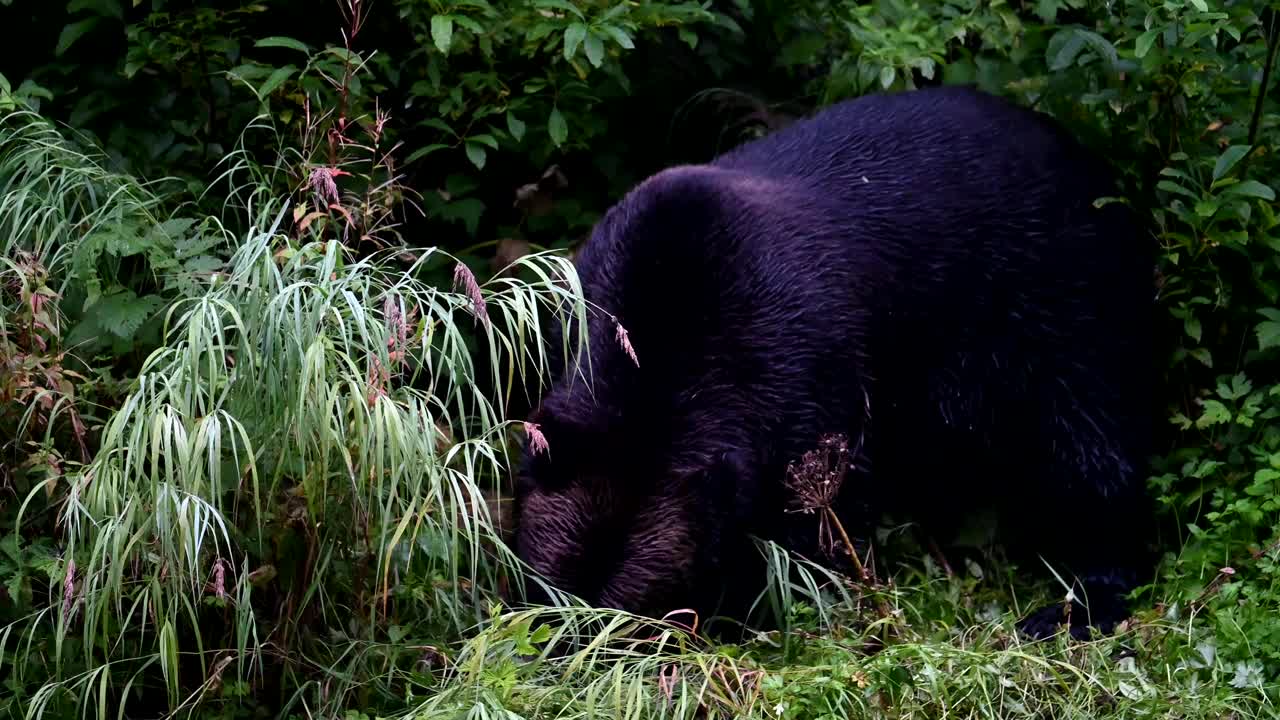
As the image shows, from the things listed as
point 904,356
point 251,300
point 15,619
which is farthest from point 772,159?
point 15,619

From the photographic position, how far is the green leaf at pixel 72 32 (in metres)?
4.88

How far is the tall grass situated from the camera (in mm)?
3355

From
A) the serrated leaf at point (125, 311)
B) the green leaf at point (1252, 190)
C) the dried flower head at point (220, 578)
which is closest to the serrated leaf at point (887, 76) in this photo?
the green leaf at point (1252, 190)

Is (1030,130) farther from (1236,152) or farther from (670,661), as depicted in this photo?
(670,661)

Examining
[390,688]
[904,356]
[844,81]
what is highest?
[844,81]

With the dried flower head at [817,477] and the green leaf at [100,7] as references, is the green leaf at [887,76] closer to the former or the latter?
the dried flower head at [817,477]

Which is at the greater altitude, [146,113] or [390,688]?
[146,113]

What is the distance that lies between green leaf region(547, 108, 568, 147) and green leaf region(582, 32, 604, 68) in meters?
0.36

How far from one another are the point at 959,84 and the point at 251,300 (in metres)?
2.88

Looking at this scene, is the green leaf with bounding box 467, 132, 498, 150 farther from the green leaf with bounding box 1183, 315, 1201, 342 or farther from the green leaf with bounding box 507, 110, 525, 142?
the green leaf with bounding box 1183, 315, 1201, 342

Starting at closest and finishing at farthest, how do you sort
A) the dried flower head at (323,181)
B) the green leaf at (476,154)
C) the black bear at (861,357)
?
the dried flower head at (323,181), the black bear at (861,357), the green leaf at (476,154)

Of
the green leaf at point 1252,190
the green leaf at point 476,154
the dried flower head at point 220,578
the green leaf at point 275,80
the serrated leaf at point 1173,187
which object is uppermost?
the green leaf at point 275,80

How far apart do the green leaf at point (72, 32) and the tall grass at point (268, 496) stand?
1442mm

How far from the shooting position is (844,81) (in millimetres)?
5672
